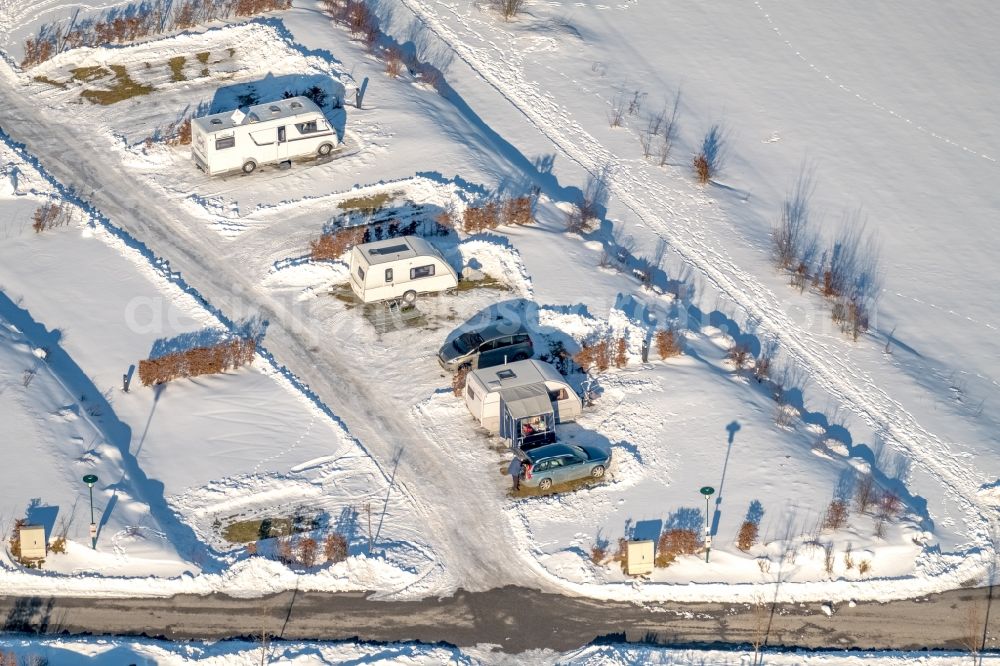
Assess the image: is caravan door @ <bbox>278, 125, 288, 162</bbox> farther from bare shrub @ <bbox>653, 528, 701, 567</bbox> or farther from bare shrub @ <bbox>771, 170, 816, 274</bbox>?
bare shrub @ <bbox>653, 528, 701, 567</bbox>

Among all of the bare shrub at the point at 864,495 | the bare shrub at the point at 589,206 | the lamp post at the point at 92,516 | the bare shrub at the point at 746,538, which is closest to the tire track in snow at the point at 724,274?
the bare shrub at the point at 589,206

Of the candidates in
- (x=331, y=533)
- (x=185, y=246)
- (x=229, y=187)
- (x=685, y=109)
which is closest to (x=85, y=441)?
(x=331, y=533)

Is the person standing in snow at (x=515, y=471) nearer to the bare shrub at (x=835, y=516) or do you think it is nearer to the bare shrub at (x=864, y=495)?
the bare shrub at (x=835, y=516)

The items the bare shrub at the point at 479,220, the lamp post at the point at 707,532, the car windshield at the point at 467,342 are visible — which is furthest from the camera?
the bare shrub at the point at 479,220

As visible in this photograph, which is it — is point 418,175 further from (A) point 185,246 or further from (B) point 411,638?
(B) point 411,638

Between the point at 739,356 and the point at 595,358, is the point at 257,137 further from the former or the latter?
the point at 739,356

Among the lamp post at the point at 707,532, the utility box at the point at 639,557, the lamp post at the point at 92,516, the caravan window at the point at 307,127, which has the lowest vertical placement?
the lamp post at the point at 92,516

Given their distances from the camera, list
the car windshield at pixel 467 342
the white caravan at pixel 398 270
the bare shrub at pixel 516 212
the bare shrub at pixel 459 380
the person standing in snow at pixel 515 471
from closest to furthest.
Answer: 1. the person standing in snow at pixel 515 471
2. the bare shrub at pixel 459 380
3. the car windshield at pixel 467 342
4. the white caravan at pixel 398 270
5. the bare shrub at pixel 516 212
